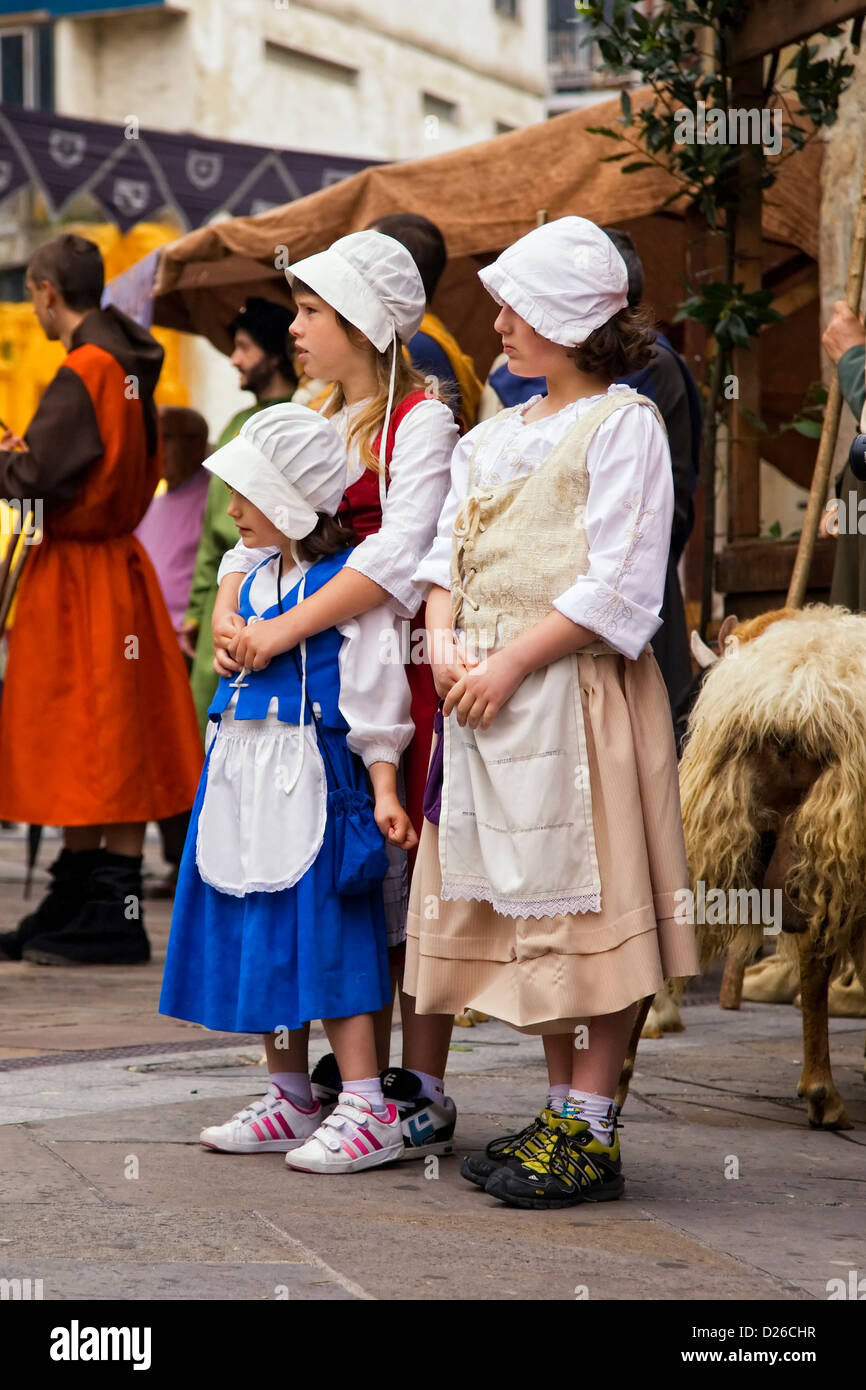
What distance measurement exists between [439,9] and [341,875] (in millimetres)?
24508

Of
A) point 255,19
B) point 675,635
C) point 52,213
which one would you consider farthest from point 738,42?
point 255,19

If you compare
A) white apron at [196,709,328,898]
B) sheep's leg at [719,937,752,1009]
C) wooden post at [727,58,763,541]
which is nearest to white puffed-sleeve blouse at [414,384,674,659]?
white apron at [196,709,328,898]

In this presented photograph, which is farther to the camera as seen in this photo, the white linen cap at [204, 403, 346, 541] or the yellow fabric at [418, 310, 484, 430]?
the yellow fabric at [418, 310, 484, 430]

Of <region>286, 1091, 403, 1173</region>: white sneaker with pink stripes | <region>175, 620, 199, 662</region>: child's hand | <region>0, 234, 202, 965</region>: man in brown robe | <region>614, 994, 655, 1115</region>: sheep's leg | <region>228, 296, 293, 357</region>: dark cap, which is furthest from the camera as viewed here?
<region>175, 620, 199, 662</region>: child's hand

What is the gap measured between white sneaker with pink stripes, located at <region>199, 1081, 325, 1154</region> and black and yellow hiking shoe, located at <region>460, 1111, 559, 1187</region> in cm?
40

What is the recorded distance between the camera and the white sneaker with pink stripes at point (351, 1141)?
349 cm

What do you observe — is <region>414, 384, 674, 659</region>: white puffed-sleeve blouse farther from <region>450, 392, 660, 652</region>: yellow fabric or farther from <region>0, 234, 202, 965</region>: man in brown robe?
<region>0, 234, 202, 965</region>: man in brown robe

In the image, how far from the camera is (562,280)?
11.1ft

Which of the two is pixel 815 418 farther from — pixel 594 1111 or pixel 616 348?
pixel 594 1111

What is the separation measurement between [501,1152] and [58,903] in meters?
3.24

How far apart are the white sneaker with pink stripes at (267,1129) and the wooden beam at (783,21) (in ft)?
11.4

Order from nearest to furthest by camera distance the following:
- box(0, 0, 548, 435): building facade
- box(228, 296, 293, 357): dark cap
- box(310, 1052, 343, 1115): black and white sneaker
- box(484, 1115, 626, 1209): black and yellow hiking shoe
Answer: box(484, 1115, 626, 1209): black and yellow hiking shoe
box(310, 1052, 343, 1115): black and white sneaker
box(228, 296, 293, 357): dark cap
box(0, 0, 548, 435): building facade

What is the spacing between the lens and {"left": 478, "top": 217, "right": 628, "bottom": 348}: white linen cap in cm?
339

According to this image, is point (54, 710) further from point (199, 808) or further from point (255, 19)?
point (255, 19)
